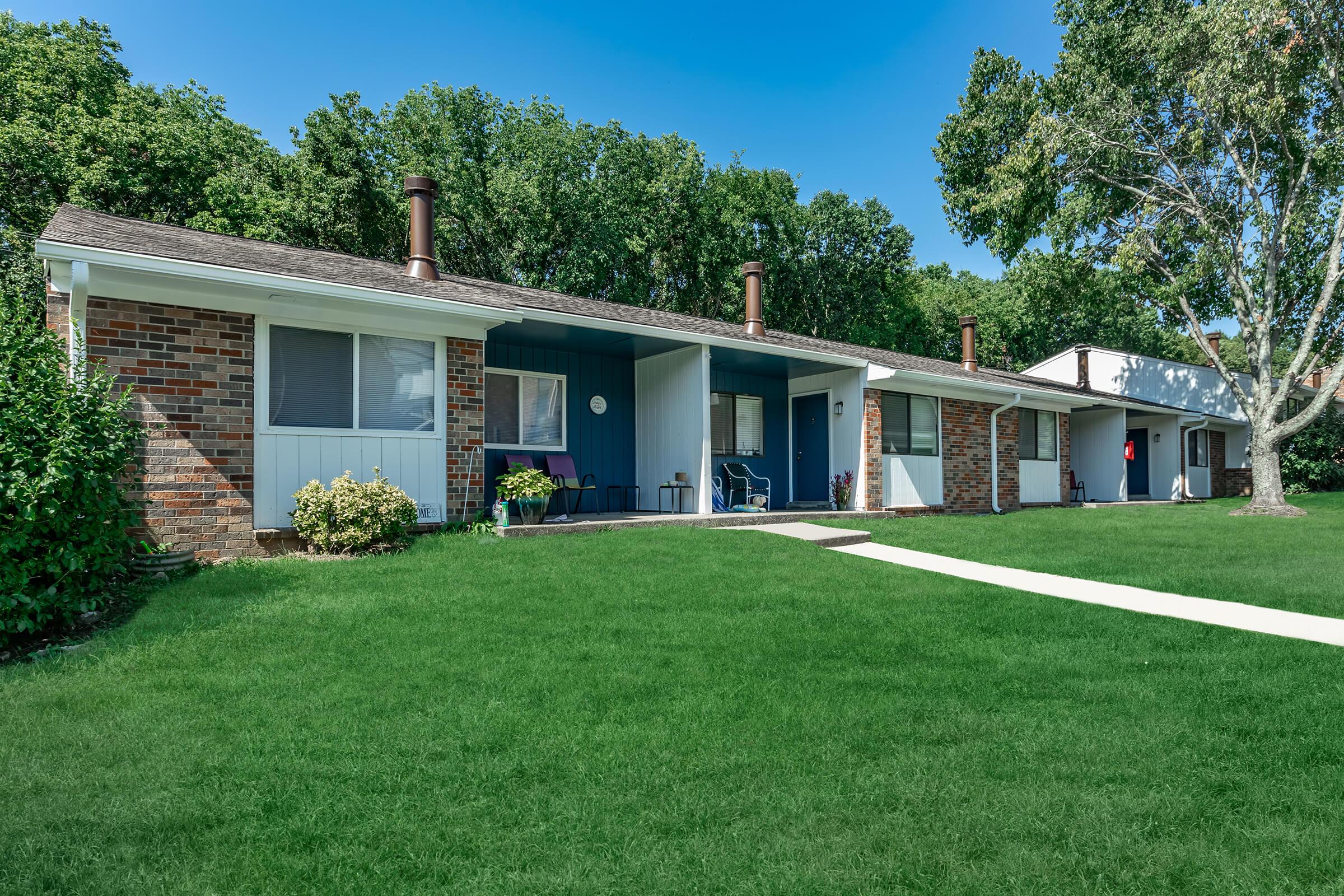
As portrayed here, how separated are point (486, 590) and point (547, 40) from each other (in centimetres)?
1819

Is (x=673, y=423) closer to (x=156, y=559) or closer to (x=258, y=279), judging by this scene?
(x=258, y=279)

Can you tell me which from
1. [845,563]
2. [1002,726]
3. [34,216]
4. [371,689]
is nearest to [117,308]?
[371,689]

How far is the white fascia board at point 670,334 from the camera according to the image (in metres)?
9.17

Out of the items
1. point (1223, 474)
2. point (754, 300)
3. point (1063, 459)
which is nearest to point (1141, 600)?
point (754, 300)

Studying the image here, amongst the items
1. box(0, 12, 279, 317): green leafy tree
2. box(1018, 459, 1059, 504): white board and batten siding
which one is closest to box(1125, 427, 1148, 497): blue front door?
box(1018, 459, 1059, 504): white board and batten siding

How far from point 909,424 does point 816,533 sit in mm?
5159

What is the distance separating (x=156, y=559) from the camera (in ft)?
20.7

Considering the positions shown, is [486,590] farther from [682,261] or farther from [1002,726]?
[682,261]

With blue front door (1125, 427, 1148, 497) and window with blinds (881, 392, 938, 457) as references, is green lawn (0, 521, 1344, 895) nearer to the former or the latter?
window with blinds (881, 392, 938, 457)

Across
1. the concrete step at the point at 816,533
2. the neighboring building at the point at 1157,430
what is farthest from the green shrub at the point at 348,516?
the neighboring building at the point at 1157,430

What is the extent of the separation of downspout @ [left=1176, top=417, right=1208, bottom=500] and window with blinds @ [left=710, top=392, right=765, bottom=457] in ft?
46.8

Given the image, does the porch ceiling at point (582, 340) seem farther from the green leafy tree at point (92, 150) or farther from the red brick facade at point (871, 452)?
the green leafy tree at point (92, 150)

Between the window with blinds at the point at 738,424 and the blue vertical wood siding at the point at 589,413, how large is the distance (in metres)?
1.58

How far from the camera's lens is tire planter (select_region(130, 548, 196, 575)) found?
20.4 ft
